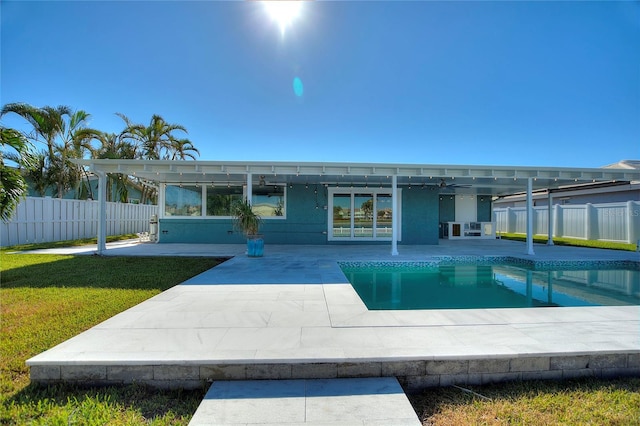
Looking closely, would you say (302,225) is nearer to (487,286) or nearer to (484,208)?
(487,286)

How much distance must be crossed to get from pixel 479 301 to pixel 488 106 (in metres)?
11.2

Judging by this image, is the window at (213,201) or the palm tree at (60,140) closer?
the window at (213,201)

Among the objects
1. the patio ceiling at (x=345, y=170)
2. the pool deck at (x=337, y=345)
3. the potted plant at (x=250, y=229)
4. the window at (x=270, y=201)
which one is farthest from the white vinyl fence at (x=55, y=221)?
the pool deck at (x=337, y=345)

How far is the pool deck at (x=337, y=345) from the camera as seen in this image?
2.52 meters

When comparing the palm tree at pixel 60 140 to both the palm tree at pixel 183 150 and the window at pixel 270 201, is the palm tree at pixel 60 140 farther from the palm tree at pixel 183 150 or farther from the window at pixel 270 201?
the window at pixel 270 201

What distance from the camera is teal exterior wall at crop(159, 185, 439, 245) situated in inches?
491

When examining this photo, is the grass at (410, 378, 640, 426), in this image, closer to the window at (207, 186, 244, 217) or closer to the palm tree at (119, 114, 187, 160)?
the window at (207, 186, 244, 217)

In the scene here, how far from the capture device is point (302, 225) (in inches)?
493

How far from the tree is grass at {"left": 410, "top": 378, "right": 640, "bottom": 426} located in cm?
550

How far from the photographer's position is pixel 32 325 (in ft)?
12.0

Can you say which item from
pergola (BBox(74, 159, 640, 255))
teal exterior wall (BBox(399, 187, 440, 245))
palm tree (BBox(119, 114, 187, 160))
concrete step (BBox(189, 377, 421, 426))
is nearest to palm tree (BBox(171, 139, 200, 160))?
palm tree (BBox(119, 114, 187, 160))

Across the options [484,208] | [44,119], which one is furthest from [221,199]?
[484,208]

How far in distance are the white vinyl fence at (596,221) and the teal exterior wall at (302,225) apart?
924cm

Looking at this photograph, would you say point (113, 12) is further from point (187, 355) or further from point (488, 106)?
point (488, 106)
